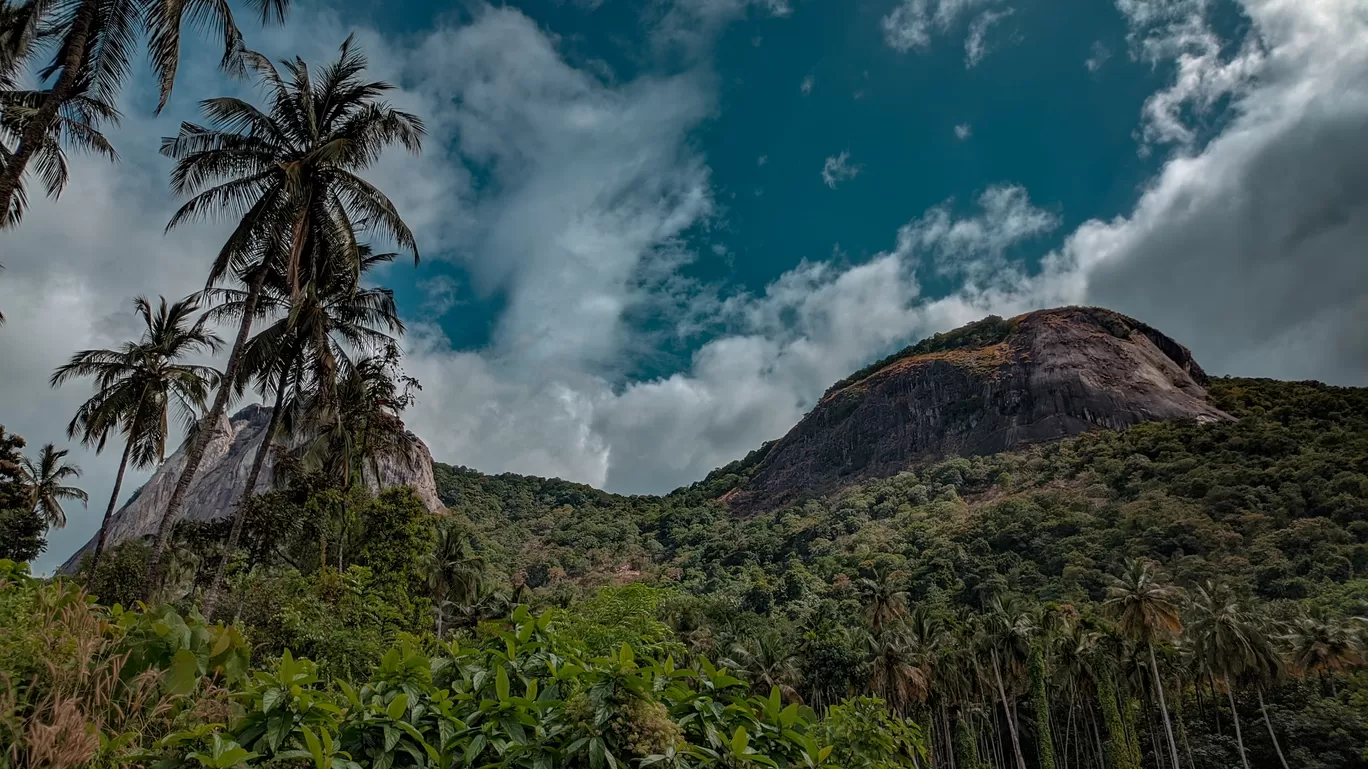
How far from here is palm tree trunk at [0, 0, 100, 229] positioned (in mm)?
9148

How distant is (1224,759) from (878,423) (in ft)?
301

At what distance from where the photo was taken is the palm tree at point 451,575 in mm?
35406

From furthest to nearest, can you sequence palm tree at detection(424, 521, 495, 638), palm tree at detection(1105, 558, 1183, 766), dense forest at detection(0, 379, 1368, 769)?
palm tree at detection(424, 521, 495, 638)
palm tree at detection(1105, 558, 1183, 766)
dense forest at detection(0, 379, 1368, 769)

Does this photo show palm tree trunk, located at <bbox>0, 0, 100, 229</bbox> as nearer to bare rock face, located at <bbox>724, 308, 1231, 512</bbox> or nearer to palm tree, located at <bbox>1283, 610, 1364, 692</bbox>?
palm tree, located at <bbox>1283, 610, 1364, 692</bbox>

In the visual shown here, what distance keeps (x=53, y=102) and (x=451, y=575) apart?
97.4ft

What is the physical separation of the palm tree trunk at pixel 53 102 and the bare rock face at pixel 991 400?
10528 cm

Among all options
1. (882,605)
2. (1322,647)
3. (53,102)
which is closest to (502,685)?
(53,102)

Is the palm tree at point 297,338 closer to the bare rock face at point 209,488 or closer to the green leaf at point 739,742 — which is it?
the green leaf at point 739,742

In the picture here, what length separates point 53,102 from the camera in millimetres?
9523

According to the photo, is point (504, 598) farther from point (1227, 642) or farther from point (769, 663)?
point (1227, 642)

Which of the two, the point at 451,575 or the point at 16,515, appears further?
the point at 451,575

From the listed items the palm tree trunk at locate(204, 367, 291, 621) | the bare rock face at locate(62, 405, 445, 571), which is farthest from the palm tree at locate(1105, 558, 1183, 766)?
the bare rock face at locate(62, 405, 445, 571)

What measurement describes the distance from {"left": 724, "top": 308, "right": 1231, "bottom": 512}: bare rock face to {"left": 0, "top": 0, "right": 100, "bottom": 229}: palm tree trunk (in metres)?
105

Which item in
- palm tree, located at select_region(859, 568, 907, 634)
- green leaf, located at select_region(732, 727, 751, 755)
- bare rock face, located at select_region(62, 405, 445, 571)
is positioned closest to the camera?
green leaf, located at select_region(732, 727, 751, 755)
